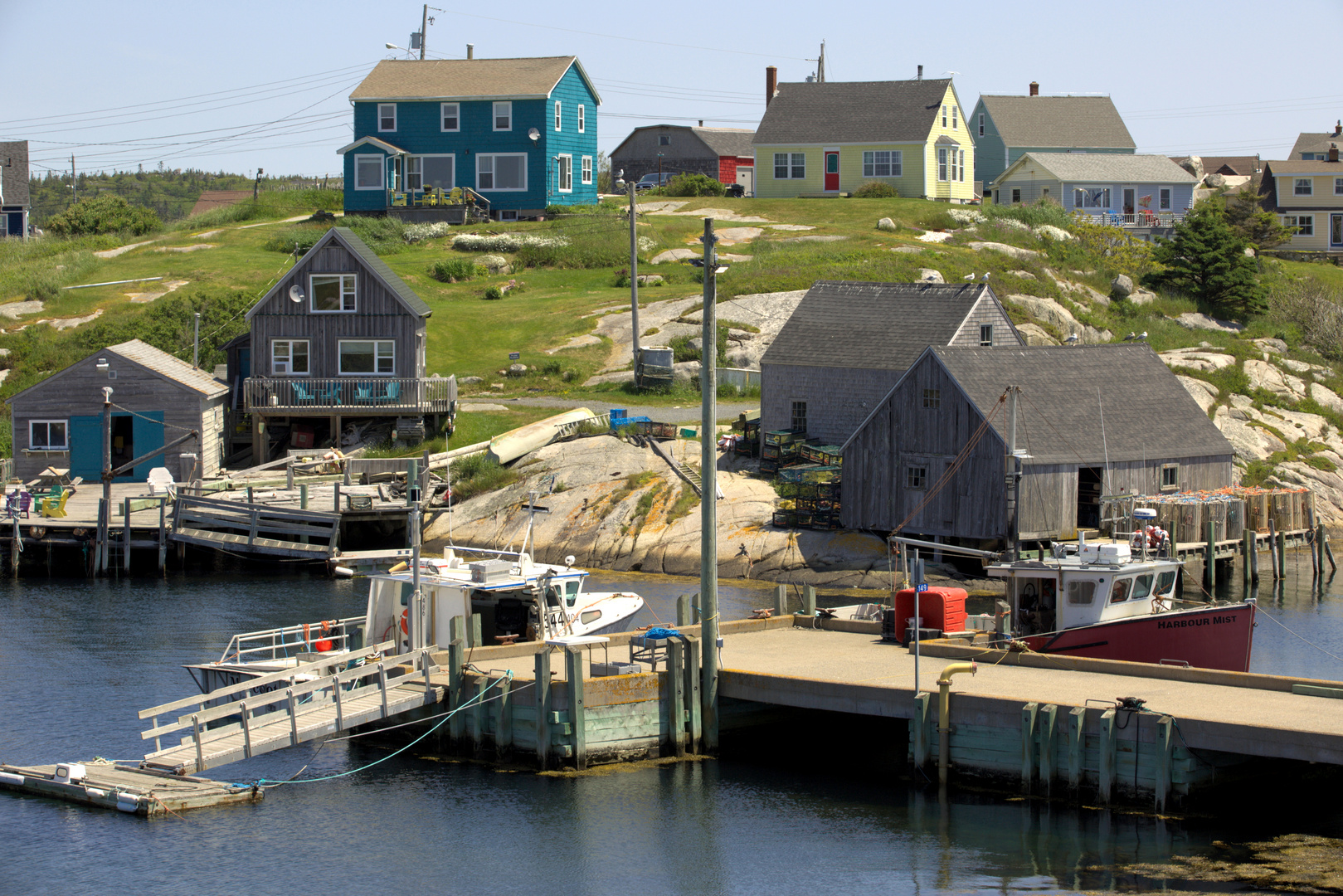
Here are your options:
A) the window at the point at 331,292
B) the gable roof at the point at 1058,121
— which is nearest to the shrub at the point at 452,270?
the window at the point at 331,292

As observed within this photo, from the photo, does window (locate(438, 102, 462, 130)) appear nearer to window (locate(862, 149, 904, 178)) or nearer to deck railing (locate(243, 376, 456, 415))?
window (locate(862, 149, 904, 178))

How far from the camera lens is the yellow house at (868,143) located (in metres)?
89.9

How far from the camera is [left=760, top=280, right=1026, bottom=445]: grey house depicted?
50.5 m

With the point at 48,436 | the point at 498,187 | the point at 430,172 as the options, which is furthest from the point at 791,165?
the point at 48,436

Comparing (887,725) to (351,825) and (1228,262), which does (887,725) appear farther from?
(1228,262)

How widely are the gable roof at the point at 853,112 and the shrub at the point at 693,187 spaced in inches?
223

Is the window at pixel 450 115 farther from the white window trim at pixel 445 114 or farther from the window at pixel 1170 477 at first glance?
the window at pixel 1170 477

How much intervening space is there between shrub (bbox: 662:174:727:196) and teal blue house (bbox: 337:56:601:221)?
11682 millimetres

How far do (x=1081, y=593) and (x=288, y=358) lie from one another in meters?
38.8

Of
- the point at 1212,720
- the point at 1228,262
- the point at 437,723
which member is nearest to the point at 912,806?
the point at 1212,720

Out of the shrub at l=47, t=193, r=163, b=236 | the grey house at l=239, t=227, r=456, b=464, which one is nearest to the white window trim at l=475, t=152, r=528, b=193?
the shrub at l=47, t=193, r=163, b=236

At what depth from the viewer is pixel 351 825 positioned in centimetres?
2373

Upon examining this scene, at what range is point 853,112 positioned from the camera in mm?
92062

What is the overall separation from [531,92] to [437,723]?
2379 inches
